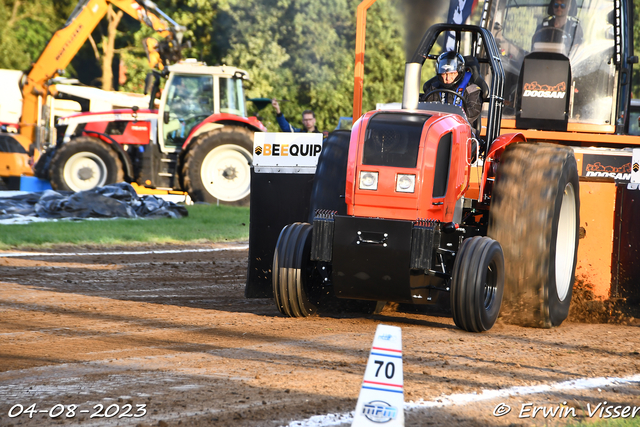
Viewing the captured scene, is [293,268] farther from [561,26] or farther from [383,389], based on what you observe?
[561,26]

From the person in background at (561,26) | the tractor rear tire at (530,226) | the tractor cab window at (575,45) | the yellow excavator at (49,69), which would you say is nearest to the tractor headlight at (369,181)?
the tractor rear tire at (530,226)

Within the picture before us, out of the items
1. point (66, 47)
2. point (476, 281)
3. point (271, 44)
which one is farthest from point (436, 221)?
point (271, 44)

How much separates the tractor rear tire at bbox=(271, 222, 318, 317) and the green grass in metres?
6.45

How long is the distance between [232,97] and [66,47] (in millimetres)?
4923

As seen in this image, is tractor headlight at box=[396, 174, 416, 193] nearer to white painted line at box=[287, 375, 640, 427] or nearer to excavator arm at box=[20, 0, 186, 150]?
white painted line at box=[287, 375, 640, 427]

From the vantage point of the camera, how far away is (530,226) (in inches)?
248

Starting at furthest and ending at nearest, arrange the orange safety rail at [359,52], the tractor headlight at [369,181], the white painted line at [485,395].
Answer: the orange safety rail at [359,52] → the tractor headlight at [369,181] → the white painted line at [485,395]

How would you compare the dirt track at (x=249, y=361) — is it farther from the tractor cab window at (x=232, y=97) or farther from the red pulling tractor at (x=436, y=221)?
the tractor cab window at (x=232, y=97)

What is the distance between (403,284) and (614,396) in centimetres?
167

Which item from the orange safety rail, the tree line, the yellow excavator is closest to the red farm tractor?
the yellow excavator

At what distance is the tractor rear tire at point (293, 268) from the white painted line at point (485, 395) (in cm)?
209

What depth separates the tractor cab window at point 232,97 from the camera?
18.3 metres

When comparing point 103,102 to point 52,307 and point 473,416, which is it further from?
point 473,416

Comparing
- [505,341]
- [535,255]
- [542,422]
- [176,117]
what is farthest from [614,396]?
[176,117]
